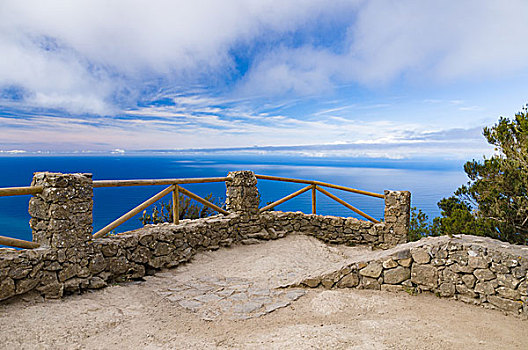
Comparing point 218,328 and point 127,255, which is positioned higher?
point 127,255

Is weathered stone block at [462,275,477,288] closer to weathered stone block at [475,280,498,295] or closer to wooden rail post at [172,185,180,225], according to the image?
weathered stone block at [475,280,498,295]

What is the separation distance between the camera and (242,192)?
7.25 meters

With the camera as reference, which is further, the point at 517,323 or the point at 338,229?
the point at 338,229

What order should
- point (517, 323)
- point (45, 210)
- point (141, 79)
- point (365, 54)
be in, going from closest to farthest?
1. point (517, 323)
2. point (45, 210)
3. point (365, 54)
4. point (141, 79)

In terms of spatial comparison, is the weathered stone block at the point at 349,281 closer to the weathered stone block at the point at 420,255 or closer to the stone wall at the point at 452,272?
the stone wall at the point at 452,272

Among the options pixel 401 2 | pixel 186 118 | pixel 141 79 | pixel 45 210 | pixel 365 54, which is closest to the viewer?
pixel 45 210

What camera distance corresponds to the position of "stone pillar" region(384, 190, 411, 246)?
7125 millimetres

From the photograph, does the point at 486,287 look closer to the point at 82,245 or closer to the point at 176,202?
the point at 176,202

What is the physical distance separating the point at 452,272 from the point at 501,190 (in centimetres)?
387

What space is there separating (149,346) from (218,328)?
733 mm

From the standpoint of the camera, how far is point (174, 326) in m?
3.40

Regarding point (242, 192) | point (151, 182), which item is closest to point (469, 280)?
point (242, 192)

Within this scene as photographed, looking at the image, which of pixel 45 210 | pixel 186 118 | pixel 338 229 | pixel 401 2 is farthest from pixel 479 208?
pixel 186 118

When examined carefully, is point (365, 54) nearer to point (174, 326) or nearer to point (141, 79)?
point (174, 326)
